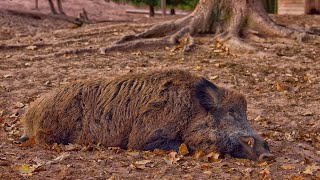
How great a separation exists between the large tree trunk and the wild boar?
5.69 meters

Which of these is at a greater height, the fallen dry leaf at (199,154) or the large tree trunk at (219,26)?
the large tree trunk at (219,26)

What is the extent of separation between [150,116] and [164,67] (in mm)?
4304

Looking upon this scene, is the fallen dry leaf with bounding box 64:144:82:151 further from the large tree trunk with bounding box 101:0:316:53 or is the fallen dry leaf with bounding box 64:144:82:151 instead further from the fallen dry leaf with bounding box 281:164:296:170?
the large tree trunk with bounding box 101:0:316:53

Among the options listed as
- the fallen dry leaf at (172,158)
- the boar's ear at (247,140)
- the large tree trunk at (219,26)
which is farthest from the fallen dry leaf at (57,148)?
the large tree trunk at (219,26)

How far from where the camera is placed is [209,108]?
6184mm

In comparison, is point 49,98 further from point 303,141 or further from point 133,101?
point 303,141

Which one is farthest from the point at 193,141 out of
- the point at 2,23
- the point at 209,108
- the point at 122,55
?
the point at 2,23

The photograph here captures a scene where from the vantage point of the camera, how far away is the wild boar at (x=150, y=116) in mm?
6090

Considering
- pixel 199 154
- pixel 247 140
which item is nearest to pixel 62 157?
pixel 199 154

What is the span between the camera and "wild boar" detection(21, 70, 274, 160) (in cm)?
609

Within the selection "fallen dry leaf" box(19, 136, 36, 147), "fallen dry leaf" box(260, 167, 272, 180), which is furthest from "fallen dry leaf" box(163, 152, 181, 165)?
"fallen dry leaf" box(19, 136, 36, 147)

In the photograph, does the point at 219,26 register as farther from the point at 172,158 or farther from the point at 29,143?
the point at 172,158

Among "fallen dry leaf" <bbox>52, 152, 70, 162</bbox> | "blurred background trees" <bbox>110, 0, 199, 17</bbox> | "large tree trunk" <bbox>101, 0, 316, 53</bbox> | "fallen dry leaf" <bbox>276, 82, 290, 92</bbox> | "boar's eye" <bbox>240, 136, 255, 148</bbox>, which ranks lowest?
"blurred background trees" <bbox>110, 0, 199, 17</bbox>

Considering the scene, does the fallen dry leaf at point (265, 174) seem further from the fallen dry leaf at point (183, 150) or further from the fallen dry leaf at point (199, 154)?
the fallen dry leaf at point (183, 150)
